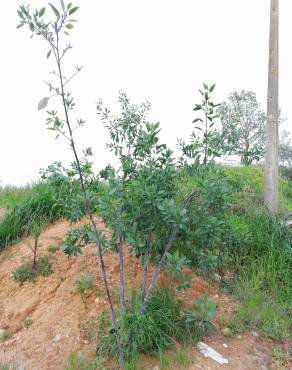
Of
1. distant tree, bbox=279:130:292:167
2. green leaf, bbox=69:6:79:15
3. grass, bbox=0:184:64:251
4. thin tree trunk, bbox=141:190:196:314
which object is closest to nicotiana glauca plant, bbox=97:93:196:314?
thin tree trunk, bbox=141:190:196:314

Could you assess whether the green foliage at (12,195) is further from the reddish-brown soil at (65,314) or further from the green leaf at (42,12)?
the green leaf at (42,12)

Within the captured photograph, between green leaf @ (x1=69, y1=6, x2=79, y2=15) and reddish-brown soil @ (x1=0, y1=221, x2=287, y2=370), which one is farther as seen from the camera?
reddish-brown soil @ (x1=0, y1=221, x2=287, y2=370)

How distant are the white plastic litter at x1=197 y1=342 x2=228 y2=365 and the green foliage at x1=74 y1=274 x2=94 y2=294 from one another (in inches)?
47.2

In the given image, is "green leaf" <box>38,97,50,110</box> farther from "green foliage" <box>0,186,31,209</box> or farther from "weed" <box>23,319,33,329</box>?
"green foliage" <box>0,186,31,209</box>

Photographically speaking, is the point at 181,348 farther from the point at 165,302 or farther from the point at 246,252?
the point at 246,252

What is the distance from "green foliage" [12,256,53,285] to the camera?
442 centimetres

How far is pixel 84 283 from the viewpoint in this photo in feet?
13.2

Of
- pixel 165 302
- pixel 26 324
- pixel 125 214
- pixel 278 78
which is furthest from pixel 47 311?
pixel 278 78

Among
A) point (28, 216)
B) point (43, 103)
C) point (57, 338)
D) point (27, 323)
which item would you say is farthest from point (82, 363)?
point (28, 216)

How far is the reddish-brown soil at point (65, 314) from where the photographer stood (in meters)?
3.30

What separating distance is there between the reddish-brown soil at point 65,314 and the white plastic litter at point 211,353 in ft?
0.16

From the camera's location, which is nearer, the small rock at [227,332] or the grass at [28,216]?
the small rock at [227,332]

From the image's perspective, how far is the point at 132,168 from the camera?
11.2 ft

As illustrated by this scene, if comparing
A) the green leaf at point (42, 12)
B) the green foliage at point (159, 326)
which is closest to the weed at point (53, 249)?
the green foliage at point (159, 326)
